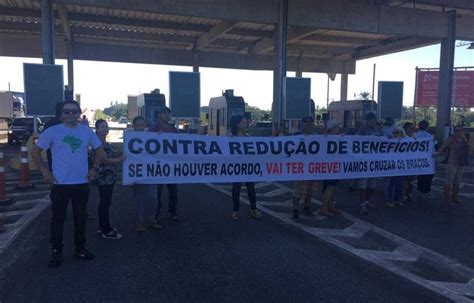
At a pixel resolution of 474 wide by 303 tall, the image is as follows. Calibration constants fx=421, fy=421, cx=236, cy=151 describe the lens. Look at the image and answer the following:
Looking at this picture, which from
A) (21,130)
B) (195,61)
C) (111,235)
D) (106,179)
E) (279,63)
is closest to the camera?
(106,179)

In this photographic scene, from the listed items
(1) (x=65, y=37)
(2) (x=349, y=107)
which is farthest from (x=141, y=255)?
(1) (x=65, y=37)

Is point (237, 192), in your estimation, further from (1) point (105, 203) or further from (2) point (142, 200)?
(1) point (105, 203)

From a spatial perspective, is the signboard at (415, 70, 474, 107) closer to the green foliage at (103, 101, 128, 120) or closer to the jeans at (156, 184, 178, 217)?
the jeans at (156, 184, 178, 217)

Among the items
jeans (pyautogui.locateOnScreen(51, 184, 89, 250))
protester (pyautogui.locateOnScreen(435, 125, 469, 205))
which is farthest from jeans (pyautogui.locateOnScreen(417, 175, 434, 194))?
jeans (pyautogui.locateOnScreen(51, 184, 89, 250))

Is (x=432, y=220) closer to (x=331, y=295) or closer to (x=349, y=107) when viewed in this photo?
(x=331, y=295)

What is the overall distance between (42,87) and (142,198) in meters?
9.62

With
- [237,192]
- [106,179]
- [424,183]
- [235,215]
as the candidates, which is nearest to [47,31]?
[106,179]

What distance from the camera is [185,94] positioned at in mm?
17844

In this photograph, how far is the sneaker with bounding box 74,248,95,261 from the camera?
222 inches

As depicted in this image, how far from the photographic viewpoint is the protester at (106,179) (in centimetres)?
641

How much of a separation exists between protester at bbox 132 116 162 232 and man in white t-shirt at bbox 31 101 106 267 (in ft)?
4.78

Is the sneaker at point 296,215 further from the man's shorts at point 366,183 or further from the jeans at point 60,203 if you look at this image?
the jeans at point 60,203

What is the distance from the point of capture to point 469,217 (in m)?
8.52

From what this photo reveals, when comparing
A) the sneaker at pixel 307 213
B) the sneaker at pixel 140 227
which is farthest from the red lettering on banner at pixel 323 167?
the sneaker at pixel 140 227
